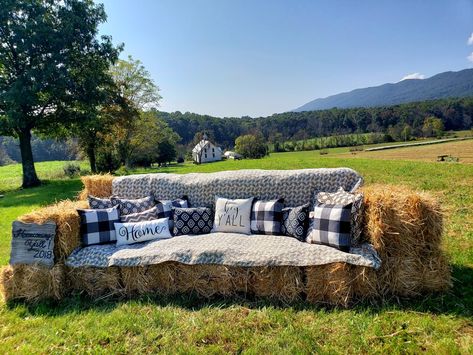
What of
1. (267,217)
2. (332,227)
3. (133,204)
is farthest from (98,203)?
(332,227)

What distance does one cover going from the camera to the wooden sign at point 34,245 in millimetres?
3146

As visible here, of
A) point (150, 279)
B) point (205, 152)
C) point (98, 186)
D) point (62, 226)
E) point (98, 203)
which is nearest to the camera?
point (150, 279)

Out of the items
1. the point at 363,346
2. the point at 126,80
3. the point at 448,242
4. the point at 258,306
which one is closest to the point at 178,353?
the point at 258,306

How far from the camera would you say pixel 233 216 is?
142 inches

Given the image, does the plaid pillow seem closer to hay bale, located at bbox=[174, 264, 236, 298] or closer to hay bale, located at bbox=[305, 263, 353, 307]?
hay bale, located at bbox=[305, 263, 353, 307]

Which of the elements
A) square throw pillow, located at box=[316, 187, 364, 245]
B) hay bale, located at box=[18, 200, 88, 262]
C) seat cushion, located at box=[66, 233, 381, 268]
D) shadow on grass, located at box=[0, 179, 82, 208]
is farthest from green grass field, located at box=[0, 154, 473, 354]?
shadow on grass, located at box=[0, 179, 82, 208]

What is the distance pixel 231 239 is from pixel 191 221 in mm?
647

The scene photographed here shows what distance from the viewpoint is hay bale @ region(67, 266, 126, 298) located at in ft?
10.3

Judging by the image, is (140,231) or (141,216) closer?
(140,231)

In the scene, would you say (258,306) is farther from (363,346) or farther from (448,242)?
(448,242)

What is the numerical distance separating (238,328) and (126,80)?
21760 mm

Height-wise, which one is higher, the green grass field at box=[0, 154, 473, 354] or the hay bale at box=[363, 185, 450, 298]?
the hay bale at box=[363, 185, 450, 298]

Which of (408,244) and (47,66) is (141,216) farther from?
(47,66)

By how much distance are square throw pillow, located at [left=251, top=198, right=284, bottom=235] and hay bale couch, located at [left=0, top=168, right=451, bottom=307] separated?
0.18 meters
